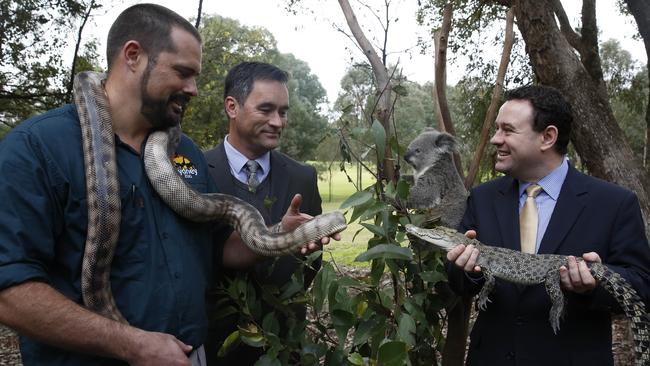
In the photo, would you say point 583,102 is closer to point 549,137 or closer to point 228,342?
point 549,137

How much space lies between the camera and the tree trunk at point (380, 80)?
11.8 ft

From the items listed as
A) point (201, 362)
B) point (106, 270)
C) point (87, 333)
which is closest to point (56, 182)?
point (106, 270)

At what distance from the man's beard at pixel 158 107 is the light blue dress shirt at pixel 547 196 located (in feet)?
6.83

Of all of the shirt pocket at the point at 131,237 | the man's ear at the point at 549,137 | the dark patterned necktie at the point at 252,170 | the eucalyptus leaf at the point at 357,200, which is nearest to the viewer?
the shirt pocket at the point at 131,237

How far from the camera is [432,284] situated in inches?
135

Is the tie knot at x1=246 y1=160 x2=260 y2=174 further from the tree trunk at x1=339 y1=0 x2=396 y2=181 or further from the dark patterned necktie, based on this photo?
the tree trunk at x1=339 y1=0 x2=396 y2=181

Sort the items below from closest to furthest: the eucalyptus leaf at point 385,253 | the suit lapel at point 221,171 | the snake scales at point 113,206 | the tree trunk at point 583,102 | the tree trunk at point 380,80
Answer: the snake scales at point 113,206 < the eucalyptus leaf at point 385,253 < the tree trunk at point 380,80 < the suit lapel at point 221,171 < the tree trunk at point 583,102

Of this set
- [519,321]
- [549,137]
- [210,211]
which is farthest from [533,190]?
[210,211]

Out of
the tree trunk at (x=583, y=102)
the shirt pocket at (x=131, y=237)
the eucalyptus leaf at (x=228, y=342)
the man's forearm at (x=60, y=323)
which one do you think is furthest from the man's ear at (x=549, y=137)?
the tree trunk at (x=583, y=102)

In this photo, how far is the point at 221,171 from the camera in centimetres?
393

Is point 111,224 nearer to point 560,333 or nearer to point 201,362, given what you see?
point 201,362

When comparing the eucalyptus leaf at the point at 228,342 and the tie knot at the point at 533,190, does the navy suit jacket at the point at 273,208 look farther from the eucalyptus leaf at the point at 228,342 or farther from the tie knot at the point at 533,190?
the tie knot at the point at 533,190

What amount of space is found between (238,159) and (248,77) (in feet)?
2.09

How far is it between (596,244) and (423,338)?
1.15 meters
